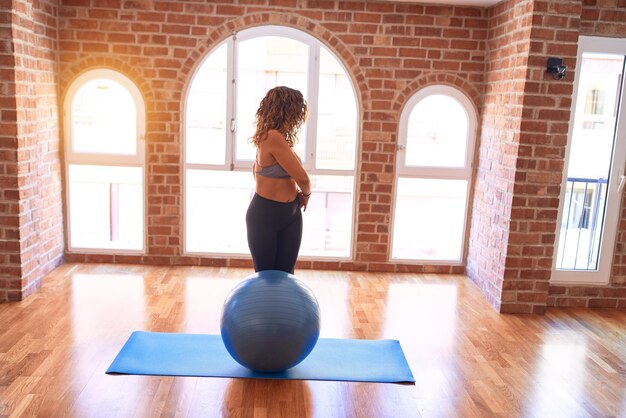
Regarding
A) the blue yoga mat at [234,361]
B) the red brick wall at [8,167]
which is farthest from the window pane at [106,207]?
the blue yoga mat at [234,361]

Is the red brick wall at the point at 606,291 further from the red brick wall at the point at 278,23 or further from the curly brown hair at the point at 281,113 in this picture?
the curly brown hair at the point at 281,113

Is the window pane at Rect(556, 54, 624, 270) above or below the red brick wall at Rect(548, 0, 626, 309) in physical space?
above

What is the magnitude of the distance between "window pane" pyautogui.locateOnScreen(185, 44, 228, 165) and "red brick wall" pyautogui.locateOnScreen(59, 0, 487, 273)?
0.38 ft

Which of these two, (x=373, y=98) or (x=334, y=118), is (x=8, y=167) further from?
(x=373, y=98)

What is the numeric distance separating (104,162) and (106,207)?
44 cm

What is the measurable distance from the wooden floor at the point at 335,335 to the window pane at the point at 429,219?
15.3 inches

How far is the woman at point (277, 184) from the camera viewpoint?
3143 millimetres

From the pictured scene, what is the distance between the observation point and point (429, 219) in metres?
5.44

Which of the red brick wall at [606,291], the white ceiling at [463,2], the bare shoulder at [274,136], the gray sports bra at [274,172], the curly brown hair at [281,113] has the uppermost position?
the white ceiling at [463,2]

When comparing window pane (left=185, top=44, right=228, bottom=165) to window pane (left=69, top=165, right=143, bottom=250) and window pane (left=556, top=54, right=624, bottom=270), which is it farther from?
window pane (left=556, top=54, right=624, bottom=270)

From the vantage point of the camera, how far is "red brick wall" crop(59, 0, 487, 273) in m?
4.88

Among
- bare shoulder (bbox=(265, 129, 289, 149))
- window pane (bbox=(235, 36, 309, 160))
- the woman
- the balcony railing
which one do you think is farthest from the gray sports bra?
the balcony railing

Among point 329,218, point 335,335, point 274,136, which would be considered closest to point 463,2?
point 329,218

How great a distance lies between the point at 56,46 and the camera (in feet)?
15.9
